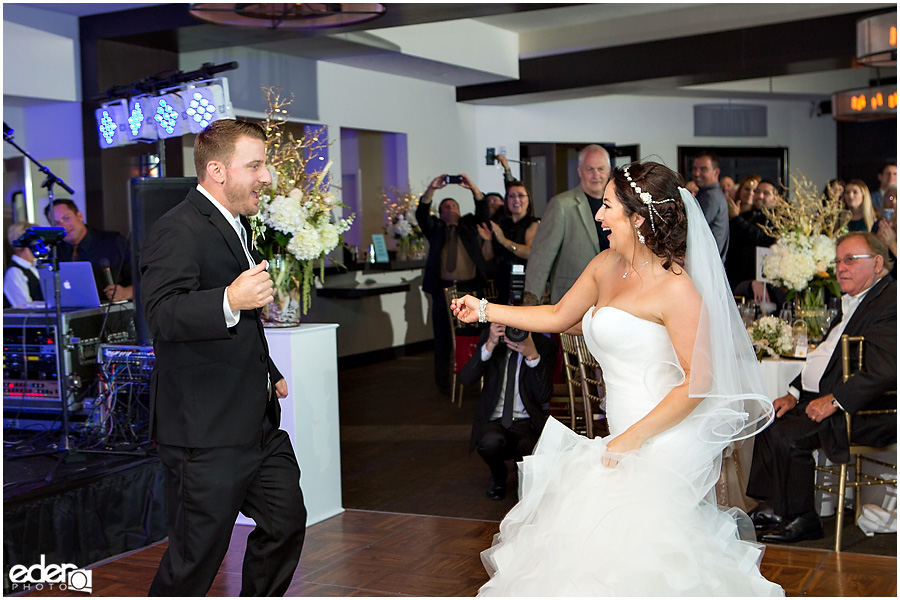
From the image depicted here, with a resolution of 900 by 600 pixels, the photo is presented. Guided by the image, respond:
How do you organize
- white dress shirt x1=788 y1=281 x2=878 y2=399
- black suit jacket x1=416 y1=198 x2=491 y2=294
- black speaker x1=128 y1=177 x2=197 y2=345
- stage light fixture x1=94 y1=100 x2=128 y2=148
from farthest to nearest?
black suit jacket x1=416 y1=198 x2=491 y2=294 → stage light fixture x1=94 y1=100 x2=128 y2=148 → black speaker x1=128 y1=177 x2=197 y2=345 → white dress shirt x1=788 y1=281 x2=878 y2=399

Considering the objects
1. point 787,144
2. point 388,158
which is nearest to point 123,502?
point 388,158

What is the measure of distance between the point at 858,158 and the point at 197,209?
589 inches

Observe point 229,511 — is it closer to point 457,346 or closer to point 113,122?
point 113,122

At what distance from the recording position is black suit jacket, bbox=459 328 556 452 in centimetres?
521

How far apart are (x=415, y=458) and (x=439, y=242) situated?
3.14 metres

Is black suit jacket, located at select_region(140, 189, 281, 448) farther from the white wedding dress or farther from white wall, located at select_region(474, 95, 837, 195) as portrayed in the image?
white wall, located at select_region(474, 95, 837, 195)

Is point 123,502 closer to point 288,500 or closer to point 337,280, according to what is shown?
point 288,500

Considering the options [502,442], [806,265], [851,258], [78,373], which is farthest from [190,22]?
[851,258]

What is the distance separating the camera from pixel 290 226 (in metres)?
4.72

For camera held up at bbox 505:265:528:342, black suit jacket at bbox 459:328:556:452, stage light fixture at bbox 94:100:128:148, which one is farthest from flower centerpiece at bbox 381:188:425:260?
black suit jacket at bbox 459:328:556:452

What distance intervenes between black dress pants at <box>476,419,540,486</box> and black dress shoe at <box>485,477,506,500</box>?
0.05 m

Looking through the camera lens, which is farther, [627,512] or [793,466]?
[793,466]

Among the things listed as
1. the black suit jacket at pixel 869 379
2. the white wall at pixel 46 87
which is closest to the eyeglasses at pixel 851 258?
the black suit jacket at pixel 869 379

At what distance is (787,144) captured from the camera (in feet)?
52.2
